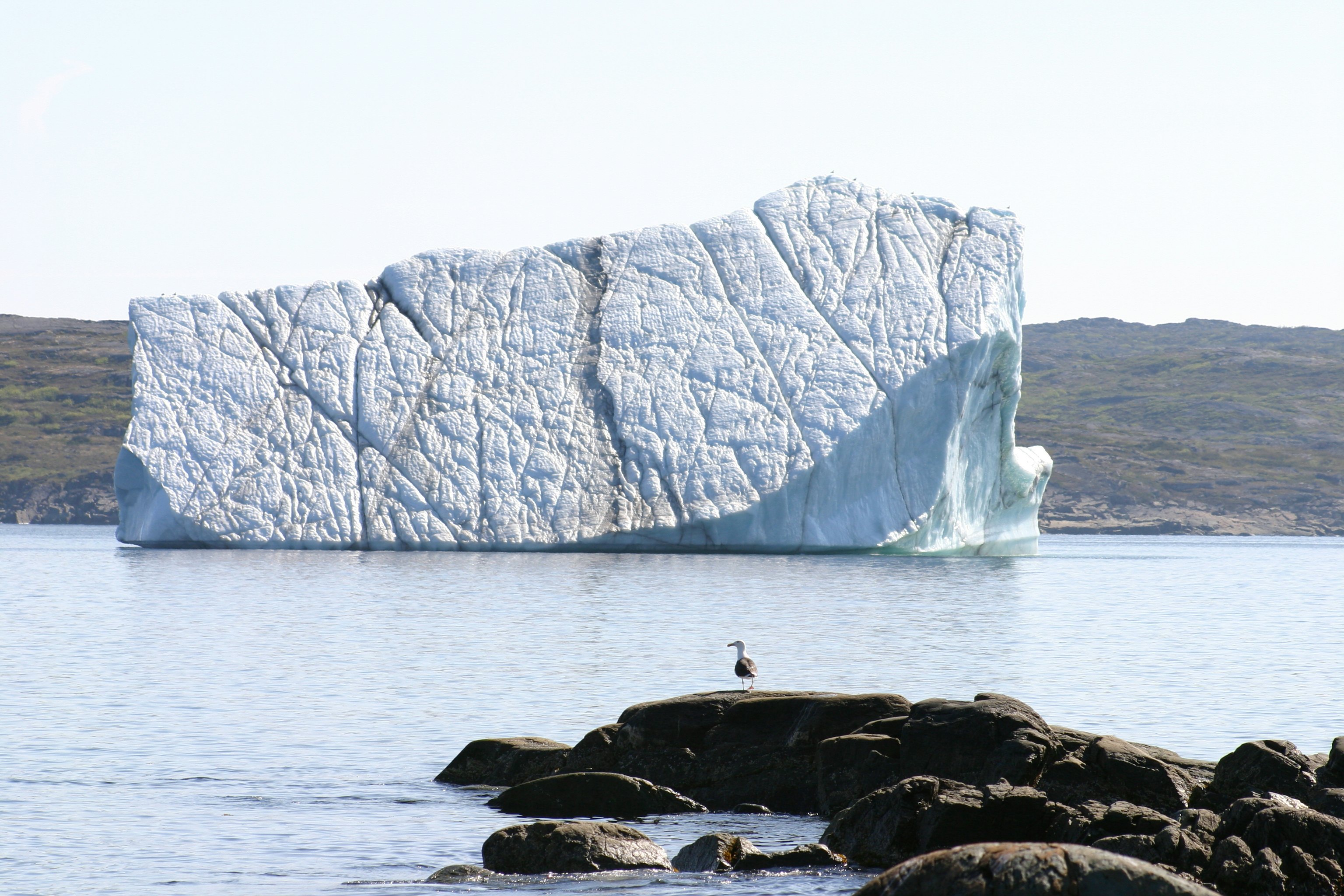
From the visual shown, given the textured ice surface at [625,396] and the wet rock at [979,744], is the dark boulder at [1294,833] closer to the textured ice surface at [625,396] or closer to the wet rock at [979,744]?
the wet rock at [979,744]

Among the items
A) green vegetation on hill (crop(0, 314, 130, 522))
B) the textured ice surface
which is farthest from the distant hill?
the textured ice surface

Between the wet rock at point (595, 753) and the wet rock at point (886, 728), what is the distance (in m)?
1.96

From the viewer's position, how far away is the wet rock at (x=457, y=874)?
8.54 metres

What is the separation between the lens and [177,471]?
36.2 m

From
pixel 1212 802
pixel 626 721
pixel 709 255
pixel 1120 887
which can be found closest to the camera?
pixel 1120 887

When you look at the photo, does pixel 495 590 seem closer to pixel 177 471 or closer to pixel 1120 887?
pixel 177 471

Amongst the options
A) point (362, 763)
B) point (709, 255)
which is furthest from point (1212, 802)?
point (709, 255)

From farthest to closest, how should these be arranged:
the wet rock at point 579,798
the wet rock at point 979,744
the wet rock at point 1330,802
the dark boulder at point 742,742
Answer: the dark boulder at point 742,742
the wet rock at point 579,798
the wet rock at point 979,744
the wet rock at point 1330,802

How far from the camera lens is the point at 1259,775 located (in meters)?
9.50

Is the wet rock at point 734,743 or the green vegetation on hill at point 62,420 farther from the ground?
the green vegetation on hill at point 62,420

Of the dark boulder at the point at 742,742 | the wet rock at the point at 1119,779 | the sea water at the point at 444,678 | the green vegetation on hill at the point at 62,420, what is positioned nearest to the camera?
the sea water at the point at 444,678

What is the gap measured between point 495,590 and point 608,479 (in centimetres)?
734

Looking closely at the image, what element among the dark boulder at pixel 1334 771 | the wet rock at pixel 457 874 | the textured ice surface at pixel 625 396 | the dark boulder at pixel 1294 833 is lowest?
the wet rock at pixel 457 874

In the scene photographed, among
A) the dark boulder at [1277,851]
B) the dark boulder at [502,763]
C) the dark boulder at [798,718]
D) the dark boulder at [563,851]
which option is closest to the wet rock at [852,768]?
the dark boulder at [798,718]
